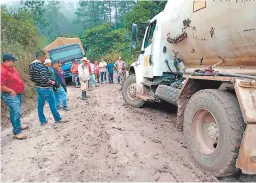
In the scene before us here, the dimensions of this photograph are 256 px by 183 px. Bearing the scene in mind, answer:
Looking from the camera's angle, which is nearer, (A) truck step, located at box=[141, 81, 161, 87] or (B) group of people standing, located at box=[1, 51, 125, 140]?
(B) group of people standing, located at box=[1, 51, 125, 140]

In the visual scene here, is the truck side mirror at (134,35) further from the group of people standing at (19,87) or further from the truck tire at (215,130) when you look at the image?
the truck tire at (215,130)

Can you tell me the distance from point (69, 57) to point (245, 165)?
1288 centimetres

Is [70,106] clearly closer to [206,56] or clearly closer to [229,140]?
[206,56]

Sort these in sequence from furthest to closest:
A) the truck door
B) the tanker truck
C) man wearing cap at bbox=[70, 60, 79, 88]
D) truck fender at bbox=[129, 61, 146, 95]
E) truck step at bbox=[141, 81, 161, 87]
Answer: man wearing cap at bbox=[70, 60, 79, 88] < truck fender at bbox=[129, 61, 146, 95] < the truck door < truck step at bbox=[141, 81, 161, 87] < the tanker truck

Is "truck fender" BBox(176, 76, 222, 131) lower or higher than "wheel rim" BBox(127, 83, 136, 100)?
higher

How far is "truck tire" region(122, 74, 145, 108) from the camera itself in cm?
711

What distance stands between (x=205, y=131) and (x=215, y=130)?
0.30 meters

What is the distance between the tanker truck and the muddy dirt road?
15.3 inches

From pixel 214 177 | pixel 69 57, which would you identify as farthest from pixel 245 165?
pixel 69 57

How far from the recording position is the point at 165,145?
4.15 metres

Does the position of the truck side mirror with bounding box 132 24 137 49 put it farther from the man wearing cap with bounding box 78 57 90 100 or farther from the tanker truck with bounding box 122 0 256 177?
the man wearing cap with bounding box 78 57 90 100

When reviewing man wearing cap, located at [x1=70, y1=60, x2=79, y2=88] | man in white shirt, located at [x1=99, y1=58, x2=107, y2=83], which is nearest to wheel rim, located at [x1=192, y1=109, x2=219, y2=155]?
man wearing cap, located at [x1=70, y1=60, x2=79, y2=88]

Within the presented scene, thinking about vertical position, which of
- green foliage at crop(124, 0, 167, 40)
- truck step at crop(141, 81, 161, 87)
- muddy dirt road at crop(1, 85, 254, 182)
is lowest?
muddy dirt road at crop(1, 85, 254, 182)

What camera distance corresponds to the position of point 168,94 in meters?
5.34
